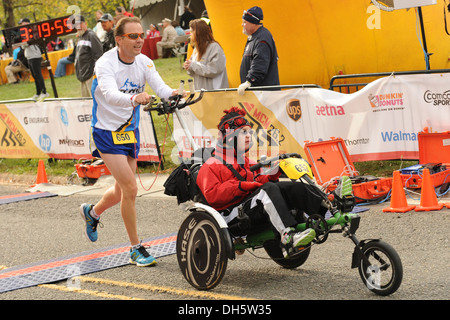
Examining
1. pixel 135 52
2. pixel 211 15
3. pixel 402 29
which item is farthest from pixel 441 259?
pixel 211 15

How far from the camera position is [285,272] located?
20.5 ft

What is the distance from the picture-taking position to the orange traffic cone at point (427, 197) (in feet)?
25.8

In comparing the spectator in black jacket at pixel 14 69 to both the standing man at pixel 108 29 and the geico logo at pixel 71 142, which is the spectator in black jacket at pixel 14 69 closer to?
the standing man at pixel 108 29

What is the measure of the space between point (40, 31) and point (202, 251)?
983cm

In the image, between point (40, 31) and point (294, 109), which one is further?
point (40, 31)

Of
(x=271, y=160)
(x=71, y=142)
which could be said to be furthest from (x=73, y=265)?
(x=71, y=142)

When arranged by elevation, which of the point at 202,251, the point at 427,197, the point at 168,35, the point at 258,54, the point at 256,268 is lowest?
the point at 256,268

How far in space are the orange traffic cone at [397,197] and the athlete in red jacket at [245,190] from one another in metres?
2.61

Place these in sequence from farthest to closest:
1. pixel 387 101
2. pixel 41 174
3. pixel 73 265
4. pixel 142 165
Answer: pixel 41 174 < pixel 142 165 < pixel 387 101 < pixel 73 265

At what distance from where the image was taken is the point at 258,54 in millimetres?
10117

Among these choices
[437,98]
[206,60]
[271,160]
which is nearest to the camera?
[271,160]

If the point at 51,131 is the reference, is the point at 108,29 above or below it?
above

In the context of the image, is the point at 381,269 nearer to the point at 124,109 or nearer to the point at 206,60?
the point at 124,109

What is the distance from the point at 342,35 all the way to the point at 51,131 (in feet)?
17.7
